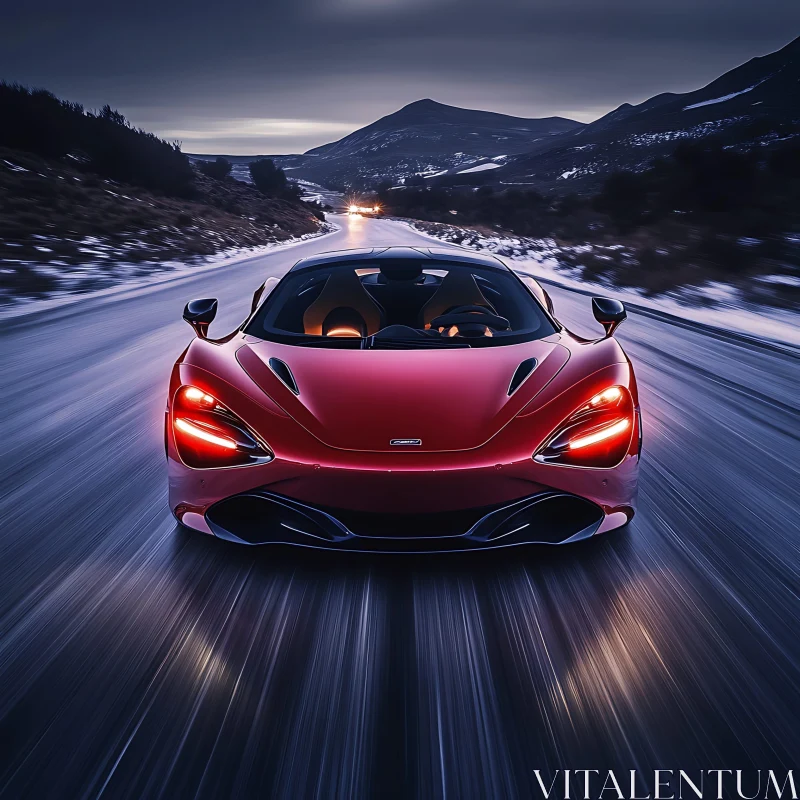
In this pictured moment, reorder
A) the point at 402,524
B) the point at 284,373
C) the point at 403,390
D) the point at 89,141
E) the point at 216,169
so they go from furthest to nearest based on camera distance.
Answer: the point at 216,169, the point at 89,141, the point at 284,373, the point at 403,390, the point at 402,524

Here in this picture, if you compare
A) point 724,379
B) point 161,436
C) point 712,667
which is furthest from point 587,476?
point 724,379

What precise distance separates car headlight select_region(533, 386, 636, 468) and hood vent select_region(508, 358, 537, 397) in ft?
1.01

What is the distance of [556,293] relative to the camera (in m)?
13.2

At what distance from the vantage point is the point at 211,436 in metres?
2.74

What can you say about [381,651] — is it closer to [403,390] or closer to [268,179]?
[403,390]

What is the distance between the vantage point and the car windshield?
3613mm

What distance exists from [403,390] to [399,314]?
199 cm

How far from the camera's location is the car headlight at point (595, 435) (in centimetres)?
265

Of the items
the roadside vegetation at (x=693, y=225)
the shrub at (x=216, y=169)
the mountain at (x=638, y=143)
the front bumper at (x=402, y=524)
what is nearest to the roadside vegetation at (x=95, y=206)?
the shrub at (x=216, y=169)

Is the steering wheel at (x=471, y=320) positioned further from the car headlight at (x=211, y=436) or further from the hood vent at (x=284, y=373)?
the car headlight at (x=211, y=436)

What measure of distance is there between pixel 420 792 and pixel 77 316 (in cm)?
975

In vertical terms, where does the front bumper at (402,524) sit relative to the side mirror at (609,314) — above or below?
below

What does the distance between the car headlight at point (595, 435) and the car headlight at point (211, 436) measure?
43.0 inches

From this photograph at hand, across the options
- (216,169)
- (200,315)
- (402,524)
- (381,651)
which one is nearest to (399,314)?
(200,315)
